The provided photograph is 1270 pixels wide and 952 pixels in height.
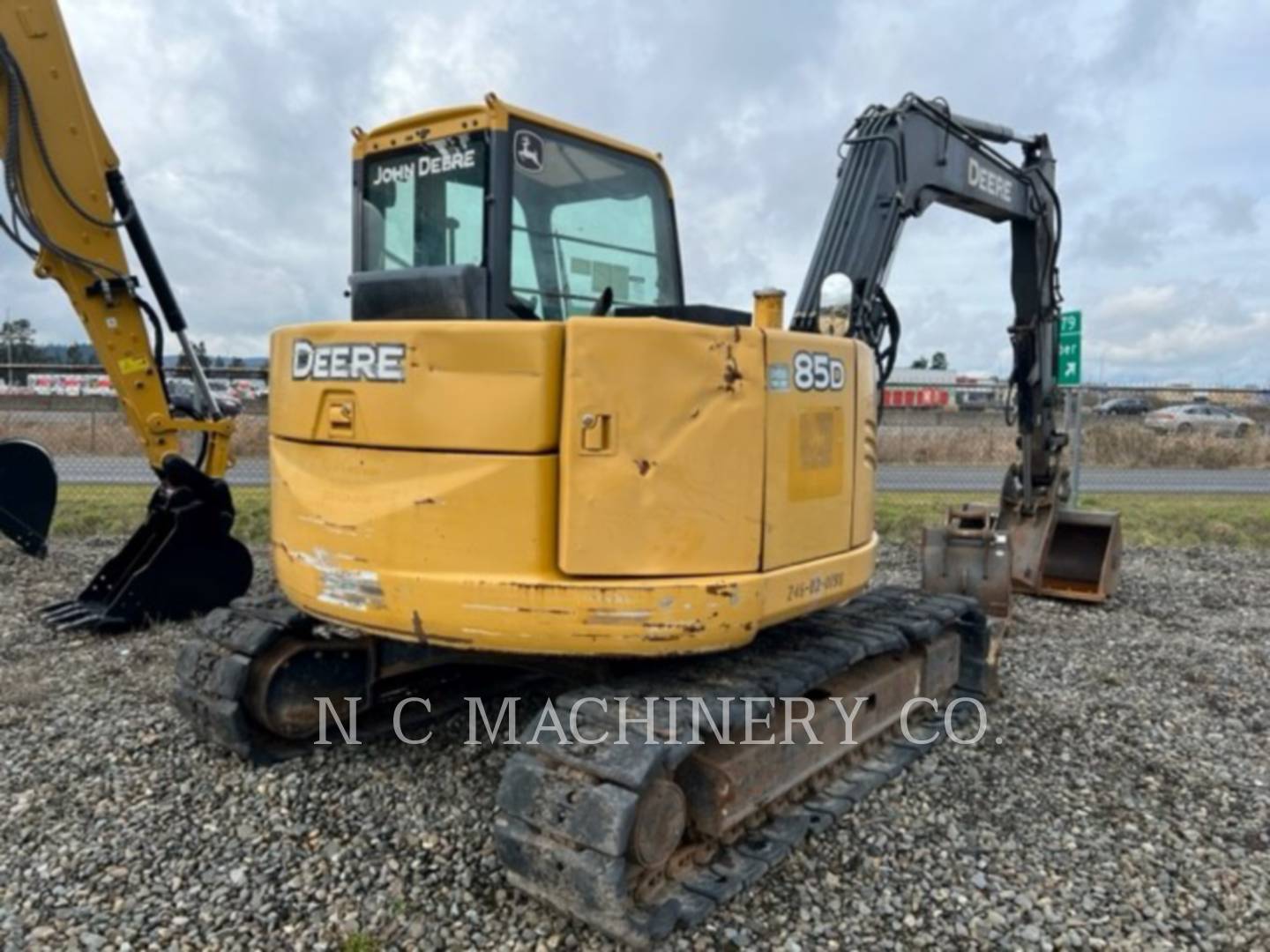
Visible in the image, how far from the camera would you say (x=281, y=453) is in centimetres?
393

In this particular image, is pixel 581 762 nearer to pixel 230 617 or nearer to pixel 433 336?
pixel 433 336

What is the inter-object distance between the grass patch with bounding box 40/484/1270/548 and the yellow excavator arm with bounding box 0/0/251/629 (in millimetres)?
3163

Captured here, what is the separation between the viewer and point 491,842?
3.82 meters

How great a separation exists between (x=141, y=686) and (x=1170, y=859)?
5.28 meters

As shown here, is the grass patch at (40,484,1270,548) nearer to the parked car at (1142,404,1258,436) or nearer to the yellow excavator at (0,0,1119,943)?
the yellow excavator at (0,0,1119,943)

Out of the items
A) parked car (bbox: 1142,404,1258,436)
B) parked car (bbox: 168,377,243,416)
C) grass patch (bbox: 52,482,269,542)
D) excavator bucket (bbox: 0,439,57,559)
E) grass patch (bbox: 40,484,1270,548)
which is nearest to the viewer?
parked car (bbox: 168,377,243,416)

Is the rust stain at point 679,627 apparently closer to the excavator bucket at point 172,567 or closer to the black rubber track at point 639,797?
the black rubber track at point 639,797

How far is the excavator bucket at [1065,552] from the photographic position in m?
8.07

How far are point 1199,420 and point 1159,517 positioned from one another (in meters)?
19.4

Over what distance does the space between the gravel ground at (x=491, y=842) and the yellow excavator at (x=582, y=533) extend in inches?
9.7

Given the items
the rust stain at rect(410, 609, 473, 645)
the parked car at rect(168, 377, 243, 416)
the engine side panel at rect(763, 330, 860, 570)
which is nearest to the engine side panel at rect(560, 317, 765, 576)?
the engine side panel at rect(763, 330, 860, 570)

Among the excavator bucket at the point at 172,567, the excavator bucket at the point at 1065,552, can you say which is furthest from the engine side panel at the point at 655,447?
the excavator bucket at the point at 1065,552

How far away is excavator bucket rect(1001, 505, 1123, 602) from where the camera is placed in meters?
8.07

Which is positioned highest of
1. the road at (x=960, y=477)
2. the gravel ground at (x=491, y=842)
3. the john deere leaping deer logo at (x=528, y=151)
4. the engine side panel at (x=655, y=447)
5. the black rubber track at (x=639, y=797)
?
the john deere leaping deer logo at (x=528, y=151)
